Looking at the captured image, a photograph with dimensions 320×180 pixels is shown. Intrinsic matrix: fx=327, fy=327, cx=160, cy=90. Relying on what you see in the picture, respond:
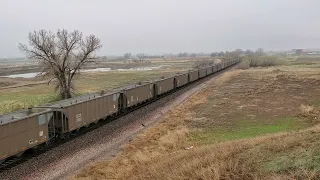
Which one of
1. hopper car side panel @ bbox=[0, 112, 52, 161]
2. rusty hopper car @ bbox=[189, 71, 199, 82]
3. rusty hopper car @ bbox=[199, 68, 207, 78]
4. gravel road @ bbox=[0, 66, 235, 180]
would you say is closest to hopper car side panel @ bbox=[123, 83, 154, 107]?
gravel road @ bbox=[0, 66, 235, 180]

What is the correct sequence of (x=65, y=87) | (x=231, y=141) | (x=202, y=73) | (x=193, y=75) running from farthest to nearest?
1. (x=202, y=73)
2. (x=193, y=75)
3. (x=65, y=87)
4. (x=231, y=141)

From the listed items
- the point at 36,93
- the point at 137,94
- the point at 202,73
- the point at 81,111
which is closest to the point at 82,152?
the point at 81,111

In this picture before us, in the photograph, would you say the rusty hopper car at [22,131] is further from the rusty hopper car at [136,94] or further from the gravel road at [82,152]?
the rusty hopper car at [136,94]

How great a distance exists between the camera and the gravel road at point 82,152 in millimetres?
15734

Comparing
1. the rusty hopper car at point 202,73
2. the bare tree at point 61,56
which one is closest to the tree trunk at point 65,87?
the bare tree at point 61,56

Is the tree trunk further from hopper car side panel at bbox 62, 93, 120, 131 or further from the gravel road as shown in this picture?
the gravel road

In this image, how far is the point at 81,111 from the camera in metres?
22.8

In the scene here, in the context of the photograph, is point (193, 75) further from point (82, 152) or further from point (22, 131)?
point (22, 131)

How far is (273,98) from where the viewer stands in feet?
115

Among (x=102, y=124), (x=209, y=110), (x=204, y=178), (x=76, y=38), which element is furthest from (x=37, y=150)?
(x=76, y=38)

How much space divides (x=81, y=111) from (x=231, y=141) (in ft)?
36.5

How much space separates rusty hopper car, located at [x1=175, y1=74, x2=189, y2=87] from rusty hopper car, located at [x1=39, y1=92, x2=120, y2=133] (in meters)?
21.8

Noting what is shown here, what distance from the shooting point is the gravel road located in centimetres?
1573

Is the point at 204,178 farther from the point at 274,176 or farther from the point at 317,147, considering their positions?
the point at 317,147
